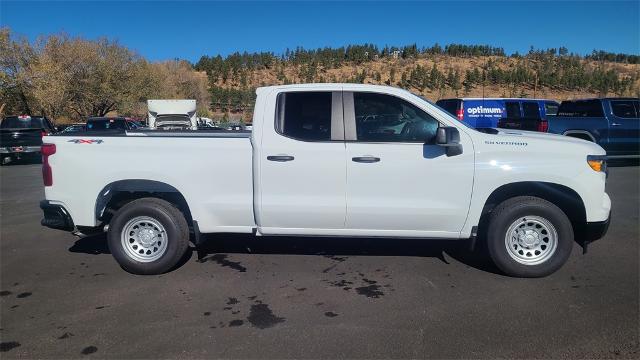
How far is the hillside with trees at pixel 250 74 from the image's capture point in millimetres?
34562

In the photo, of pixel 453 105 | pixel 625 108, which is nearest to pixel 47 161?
pixel 453 105

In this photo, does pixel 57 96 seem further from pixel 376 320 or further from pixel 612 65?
pixel 612 65

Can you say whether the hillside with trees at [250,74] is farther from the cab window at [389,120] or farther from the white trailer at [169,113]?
the cab window at [389,120]

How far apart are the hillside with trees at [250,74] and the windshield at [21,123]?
1817cm

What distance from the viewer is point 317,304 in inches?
169

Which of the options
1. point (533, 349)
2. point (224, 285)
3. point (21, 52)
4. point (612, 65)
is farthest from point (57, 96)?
point (612, 65)

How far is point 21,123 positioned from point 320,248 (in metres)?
15.7

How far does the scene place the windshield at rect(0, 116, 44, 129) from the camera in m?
17.0

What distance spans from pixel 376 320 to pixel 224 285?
64.8 inches

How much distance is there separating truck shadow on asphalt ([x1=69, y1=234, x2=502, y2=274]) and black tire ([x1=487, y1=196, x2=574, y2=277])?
51 centimetres

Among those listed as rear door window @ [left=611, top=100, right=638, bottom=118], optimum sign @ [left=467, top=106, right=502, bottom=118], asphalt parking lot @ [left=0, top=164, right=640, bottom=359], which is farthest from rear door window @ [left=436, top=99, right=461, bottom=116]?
asphalt parking lot @ [left=0, top=164, right=640, bottom=359]

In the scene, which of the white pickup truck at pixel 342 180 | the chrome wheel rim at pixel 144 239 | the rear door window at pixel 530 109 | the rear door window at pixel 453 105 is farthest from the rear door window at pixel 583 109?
the chrome wheel rim at pixel 144 239

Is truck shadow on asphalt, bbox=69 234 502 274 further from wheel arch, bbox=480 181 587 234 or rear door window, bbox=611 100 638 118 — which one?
rear door window, bbox=611 100 638 118

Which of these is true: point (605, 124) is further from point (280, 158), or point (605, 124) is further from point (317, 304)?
point (317, 304)
